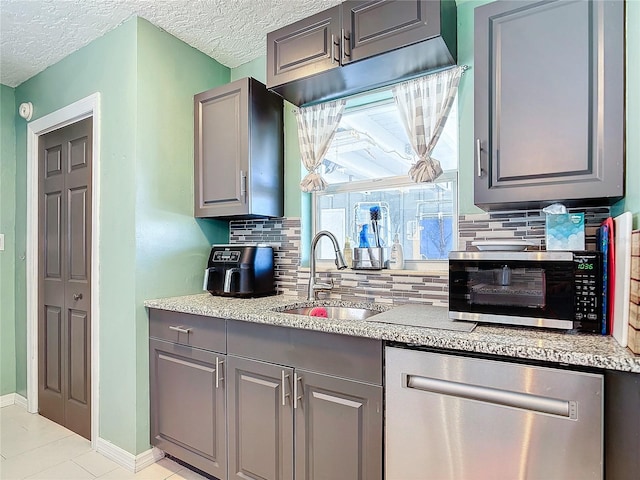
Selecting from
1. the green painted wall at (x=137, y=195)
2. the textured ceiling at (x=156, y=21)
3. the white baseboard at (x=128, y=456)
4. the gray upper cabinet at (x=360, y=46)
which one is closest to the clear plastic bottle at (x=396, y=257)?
the gray upper cabinet at (x=360, y=46)

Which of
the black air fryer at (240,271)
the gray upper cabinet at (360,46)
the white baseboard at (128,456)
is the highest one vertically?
the gray upper cabinet at (360,46)

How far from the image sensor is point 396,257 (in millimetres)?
2107

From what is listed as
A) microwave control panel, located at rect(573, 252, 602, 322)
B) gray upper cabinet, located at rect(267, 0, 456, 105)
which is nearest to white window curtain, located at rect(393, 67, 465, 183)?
gray upper cabinet, located at rect(267, 0, 456, 105)

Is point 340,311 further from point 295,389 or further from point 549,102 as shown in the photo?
point 549,102

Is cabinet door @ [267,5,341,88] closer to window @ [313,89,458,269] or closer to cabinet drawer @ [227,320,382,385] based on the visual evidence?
window @ [313,89,458,269]

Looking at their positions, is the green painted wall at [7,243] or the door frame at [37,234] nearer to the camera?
the door frame at [37,234]

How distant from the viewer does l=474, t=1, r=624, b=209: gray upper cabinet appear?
128cm

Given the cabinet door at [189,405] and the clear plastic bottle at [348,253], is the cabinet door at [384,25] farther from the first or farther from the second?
the cabinet door at [189,405]

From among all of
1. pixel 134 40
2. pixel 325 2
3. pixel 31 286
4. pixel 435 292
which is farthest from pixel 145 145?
pixel 435 292

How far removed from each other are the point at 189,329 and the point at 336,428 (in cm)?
91

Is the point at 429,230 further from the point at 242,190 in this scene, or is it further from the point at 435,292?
the point at 242,190

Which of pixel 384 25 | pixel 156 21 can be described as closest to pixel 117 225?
pixel 156 21

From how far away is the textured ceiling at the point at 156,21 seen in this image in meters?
2.03

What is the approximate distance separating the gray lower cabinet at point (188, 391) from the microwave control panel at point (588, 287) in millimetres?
1435
